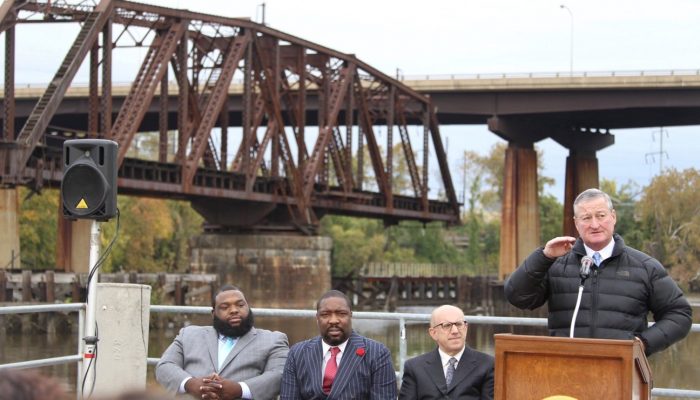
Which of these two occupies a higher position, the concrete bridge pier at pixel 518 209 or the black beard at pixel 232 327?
the concrete bridge pier at pixel 518 209

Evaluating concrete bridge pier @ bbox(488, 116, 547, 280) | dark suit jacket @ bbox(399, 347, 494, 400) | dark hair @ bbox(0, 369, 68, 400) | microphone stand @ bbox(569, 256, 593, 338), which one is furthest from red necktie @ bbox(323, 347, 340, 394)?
concrete bridge pier @ bbox(488, 116, 547, 280)

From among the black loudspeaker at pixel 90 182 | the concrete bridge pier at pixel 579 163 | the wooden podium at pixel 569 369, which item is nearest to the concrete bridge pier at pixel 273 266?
the concrete bridge pier at pixel 579 163

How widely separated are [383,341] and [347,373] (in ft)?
96.3

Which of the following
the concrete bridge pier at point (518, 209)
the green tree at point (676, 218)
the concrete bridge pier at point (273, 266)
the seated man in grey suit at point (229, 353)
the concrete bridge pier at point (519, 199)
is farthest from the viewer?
the green tree at point (676, 218)

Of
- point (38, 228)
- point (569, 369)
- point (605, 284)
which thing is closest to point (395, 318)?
point (605, 284)

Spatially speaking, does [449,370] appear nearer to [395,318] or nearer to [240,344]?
[240,344]

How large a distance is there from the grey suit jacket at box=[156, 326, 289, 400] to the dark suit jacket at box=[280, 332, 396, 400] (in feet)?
1.29

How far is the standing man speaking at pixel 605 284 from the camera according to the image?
23.9 feet

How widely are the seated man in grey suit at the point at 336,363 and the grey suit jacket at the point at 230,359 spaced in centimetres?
41

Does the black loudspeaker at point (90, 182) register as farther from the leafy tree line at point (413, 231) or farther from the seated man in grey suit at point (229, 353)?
the leafy tree line at point (413, 231)

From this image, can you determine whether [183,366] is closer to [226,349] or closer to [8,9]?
[226,349]

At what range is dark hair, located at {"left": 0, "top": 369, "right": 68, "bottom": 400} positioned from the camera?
331 cm

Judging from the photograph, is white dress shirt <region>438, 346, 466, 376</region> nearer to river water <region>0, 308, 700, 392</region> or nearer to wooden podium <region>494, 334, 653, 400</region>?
wooden podium <region>494, 334, 653, 400</region>

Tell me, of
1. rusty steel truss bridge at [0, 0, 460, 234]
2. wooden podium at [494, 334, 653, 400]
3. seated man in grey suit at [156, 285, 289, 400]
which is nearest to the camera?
wooden podium at [494, 334, 653, 400]
